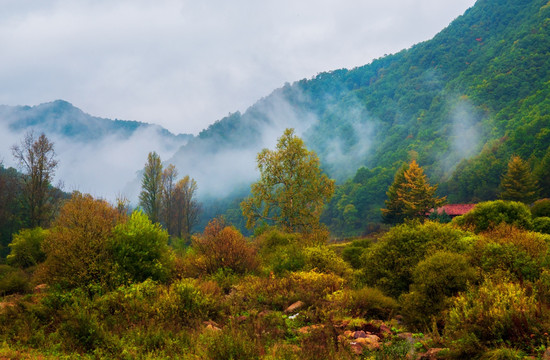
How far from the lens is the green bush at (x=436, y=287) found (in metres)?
7.47

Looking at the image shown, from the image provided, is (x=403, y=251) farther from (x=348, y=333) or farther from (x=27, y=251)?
(x=27, y=251)

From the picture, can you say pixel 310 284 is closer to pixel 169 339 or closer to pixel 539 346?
pixel 169 339

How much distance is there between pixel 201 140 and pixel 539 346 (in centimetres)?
19293

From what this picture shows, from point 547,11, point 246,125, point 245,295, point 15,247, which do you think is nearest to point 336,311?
point 245,295

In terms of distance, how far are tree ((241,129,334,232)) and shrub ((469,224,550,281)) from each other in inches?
640

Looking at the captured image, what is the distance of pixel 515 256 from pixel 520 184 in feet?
143

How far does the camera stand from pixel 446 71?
11675 centimetres

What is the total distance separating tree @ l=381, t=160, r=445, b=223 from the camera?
157 feet

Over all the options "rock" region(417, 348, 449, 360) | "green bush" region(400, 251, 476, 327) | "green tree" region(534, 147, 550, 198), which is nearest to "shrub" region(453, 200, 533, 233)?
"green bush" region(400, 251, 476, 327)

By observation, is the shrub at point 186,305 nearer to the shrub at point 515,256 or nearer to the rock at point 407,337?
the rock at point 407,337

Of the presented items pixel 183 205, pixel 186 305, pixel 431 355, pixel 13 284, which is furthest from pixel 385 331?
pixel 183 205

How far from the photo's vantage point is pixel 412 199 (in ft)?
159

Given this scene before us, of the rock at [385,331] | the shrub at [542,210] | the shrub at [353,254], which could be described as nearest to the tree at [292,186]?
the shrub at [353,254]

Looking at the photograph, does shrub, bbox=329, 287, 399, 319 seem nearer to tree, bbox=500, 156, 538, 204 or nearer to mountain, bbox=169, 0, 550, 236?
tree, bbox=500, 156, 538, 204
